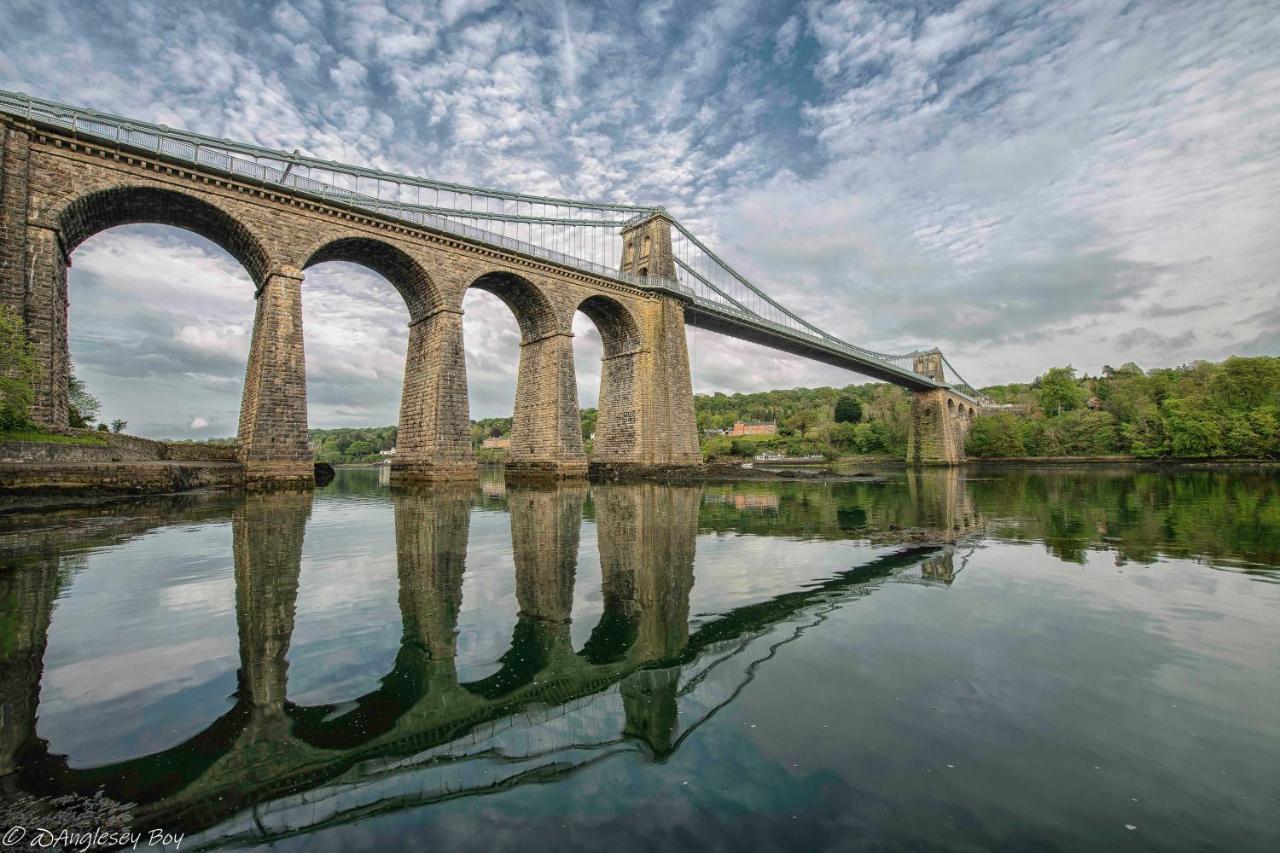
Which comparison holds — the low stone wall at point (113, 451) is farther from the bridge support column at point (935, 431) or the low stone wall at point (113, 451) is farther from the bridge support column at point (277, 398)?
the bridge support column at point (935, 431)

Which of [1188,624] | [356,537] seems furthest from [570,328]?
[1188,624]

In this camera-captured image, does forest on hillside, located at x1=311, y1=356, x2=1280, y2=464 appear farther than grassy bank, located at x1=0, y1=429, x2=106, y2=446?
Yes

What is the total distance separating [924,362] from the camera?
233 feet

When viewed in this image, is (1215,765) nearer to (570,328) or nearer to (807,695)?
(807,695)

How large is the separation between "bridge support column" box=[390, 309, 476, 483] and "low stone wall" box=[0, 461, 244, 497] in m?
7.62

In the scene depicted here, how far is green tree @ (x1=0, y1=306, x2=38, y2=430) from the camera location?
1358 cm

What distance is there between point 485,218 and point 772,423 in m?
96.9

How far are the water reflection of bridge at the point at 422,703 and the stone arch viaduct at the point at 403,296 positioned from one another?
15058 millimetres

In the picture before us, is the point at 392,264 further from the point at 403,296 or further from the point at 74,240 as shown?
the point at 74,240

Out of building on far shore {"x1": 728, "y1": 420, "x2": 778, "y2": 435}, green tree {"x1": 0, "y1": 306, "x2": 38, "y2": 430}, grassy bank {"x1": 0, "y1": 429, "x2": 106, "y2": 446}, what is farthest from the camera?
building on far shore {"x1": 728, "y1": 420, "x2": 778, "y2": 435}

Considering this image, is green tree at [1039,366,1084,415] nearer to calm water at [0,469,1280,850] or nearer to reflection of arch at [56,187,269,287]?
calm water at [0,469,1280,850]

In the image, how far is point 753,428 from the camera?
376ft

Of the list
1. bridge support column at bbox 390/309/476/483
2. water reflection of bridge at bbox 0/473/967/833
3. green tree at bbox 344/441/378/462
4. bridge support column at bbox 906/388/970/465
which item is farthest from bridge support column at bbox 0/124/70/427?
green tree at bbox 344/441/378/462

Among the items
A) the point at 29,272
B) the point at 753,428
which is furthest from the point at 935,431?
the point at 29,272
